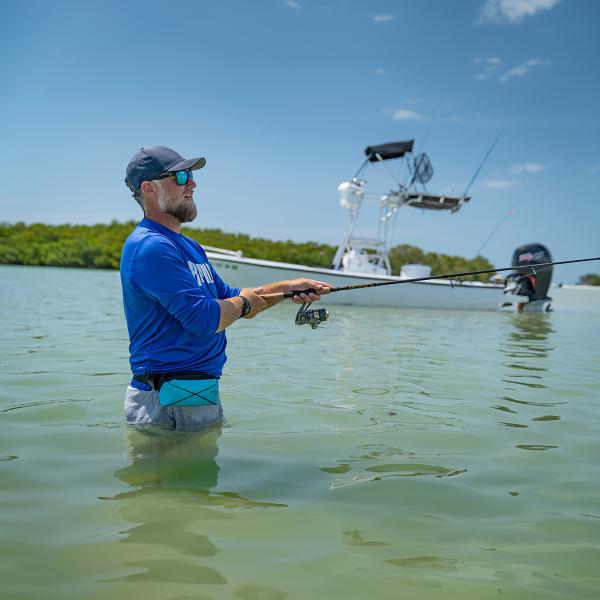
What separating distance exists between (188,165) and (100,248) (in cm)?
8958

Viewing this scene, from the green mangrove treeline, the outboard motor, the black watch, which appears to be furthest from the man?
the green mangrove treeline

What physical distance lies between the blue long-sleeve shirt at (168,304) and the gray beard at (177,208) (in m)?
0.10

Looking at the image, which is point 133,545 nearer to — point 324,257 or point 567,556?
point 567,556

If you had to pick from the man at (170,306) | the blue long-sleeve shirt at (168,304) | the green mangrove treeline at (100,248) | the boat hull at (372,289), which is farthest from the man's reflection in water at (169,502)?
the green mangrove treeline at (100,248)

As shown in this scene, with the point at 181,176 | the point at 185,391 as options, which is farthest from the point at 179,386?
the point at 181,176

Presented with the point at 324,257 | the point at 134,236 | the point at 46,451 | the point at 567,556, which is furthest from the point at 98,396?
the point at 324,257

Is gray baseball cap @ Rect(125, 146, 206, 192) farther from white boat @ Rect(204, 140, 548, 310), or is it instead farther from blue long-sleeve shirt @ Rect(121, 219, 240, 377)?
white boat @ Rect(204, 140, 548, 310)

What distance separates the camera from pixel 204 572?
239 cm

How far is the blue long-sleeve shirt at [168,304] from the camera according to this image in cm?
316

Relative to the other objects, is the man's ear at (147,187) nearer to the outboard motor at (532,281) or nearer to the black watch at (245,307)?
the black watch at (245,307)

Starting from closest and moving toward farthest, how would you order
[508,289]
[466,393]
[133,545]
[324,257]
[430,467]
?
[133,545], [430,467], [466,393], [508,289], [324,257]

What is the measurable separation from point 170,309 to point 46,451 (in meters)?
1.60

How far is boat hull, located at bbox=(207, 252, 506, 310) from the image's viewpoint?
21.1 metres

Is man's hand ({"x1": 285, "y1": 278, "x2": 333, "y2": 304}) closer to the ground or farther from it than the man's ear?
closer to the ground
